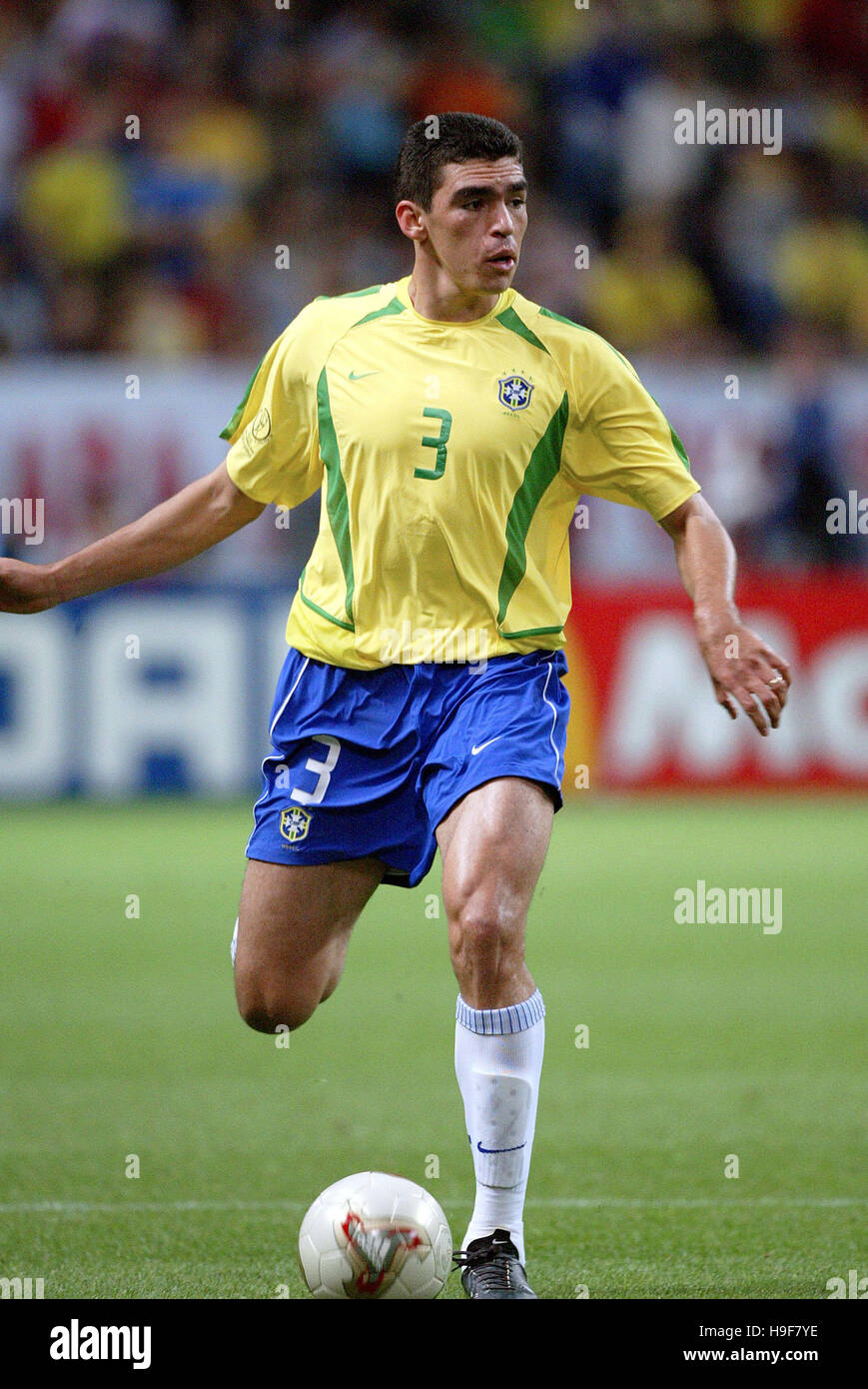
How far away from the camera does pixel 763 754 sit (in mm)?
13047

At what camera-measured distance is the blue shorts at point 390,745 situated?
14.4ft

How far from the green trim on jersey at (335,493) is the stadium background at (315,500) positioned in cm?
158

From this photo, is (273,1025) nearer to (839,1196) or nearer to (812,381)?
(839,1196)

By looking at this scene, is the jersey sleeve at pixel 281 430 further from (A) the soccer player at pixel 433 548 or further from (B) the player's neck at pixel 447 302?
(B) the player's neck at pixel 447 302

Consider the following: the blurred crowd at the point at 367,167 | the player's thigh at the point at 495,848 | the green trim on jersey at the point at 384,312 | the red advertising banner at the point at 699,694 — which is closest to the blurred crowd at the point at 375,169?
the blurred crowd at the point at 367,167

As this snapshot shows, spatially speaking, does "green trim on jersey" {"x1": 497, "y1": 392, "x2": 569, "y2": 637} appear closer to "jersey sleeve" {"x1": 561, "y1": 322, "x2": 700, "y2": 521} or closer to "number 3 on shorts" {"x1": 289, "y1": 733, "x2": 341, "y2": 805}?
"jersey sleeve" {"x1": 561, "y1": 322, "x2": 700, "y2": 521}

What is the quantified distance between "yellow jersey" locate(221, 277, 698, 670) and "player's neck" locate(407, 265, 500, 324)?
3 centimetres

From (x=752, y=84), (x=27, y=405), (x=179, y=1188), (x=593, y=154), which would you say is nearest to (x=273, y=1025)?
(x=179, y=1188)

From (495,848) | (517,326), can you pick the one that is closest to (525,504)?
(517,326)

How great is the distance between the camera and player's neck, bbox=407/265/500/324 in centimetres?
461

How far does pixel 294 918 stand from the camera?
463 centimetres

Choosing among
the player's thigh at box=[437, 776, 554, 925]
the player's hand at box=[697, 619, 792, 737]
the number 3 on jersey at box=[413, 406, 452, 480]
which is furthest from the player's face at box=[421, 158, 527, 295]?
the player's thigh at box=[437, 776, 554, 925]

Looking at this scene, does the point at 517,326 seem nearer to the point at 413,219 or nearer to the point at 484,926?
the point at 413,219

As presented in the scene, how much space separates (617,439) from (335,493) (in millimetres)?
680
